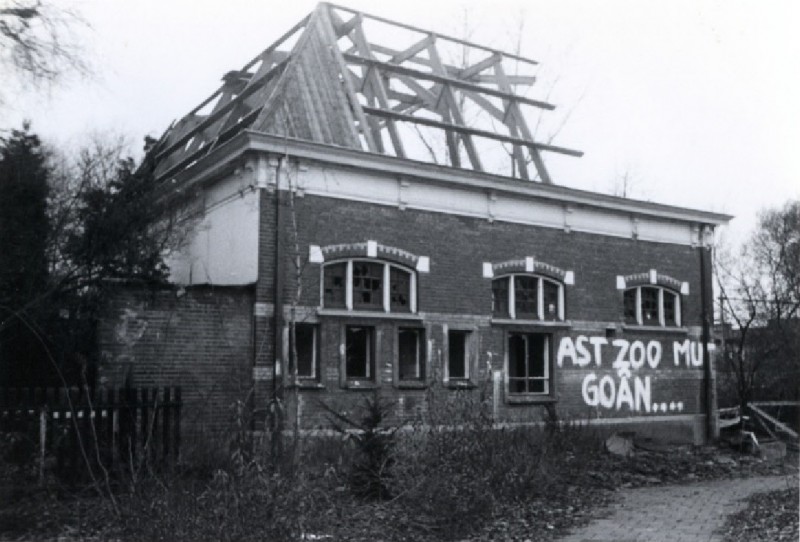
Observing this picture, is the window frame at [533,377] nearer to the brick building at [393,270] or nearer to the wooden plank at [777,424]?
the brick building at [393,270]

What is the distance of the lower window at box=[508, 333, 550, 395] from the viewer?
17.9m

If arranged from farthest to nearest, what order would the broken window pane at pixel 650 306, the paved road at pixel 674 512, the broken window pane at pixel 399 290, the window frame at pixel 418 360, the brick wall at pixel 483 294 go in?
the broken window pane at pixel 650 306
the broken window pane at pixel 399 290
the window frame at pixel 418 360
the brick wall at pixel 483 294
the paved road at pixel 674 512

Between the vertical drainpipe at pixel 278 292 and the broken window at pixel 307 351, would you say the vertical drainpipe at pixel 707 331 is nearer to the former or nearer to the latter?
the broken window at pixel 307 351

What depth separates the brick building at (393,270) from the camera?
1412 cm

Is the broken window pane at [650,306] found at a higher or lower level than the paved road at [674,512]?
higher

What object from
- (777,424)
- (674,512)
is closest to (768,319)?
(777,424)

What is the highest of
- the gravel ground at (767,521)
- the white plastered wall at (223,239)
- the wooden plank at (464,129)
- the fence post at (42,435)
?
the wooden plank at (464,129)

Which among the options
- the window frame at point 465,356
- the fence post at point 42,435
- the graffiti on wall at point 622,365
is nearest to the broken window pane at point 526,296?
the graffiti on wall at point 622,365

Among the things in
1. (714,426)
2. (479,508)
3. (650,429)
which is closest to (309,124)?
(479,508)

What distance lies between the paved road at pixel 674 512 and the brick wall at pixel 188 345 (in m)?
5.94

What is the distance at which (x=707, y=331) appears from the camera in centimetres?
2094

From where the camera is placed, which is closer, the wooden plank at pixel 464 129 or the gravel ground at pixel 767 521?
the gravel ground at pixel 767 521

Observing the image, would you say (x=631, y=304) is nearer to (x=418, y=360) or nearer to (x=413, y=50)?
(x=418, y=360)

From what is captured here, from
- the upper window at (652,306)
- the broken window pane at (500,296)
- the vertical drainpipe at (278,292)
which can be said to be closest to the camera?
the vertical drainpipe at (278,292)
